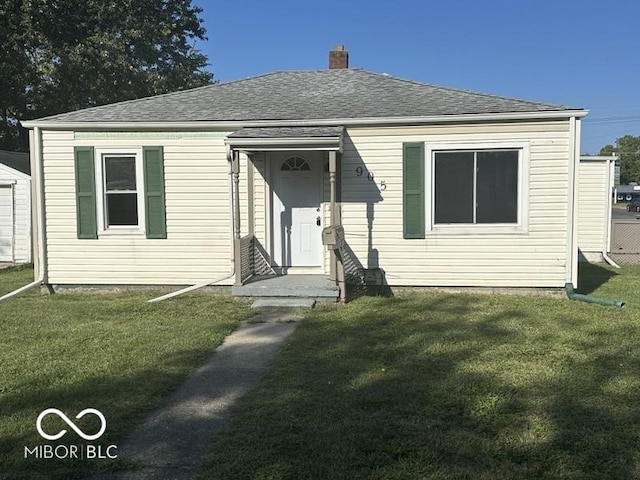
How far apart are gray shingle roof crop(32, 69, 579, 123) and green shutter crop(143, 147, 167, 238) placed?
572mm

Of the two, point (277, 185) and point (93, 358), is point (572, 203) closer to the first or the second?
point (277, 185)

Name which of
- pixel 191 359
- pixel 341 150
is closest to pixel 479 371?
pixel 191 359

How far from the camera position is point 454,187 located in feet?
28.9

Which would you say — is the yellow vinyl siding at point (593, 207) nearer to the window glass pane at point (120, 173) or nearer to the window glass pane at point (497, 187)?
the window glass pane at point (497, 187)

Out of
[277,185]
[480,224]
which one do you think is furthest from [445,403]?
[277,185]

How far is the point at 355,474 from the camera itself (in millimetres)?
3203

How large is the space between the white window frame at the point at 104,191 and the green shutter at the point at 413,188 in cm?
419

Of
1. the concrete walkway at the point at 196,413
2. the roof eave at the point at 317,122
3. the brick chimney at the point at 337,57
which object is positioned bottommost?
A: the concrete walkway at the point at 196,413

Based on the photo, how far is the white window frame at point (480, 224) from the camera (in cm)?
855

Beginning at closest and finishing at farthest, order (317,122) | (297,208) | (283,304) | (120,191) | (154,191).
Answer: (283,304) → (317,122) → (154,191) → (120,191) → (297,208)

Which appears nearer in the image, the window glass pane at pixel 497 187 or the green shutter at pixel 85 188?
the window glass pane at pixel 497 187

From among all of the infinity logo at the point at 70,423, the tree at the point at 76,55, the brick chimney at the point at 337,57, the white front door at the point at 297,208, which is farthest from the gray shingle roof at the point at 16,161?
the infinity logo at the point at 70,423

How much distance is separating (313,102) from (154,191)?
3016 millimetres

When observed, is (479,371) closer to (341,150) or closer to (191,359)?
(191,359)
